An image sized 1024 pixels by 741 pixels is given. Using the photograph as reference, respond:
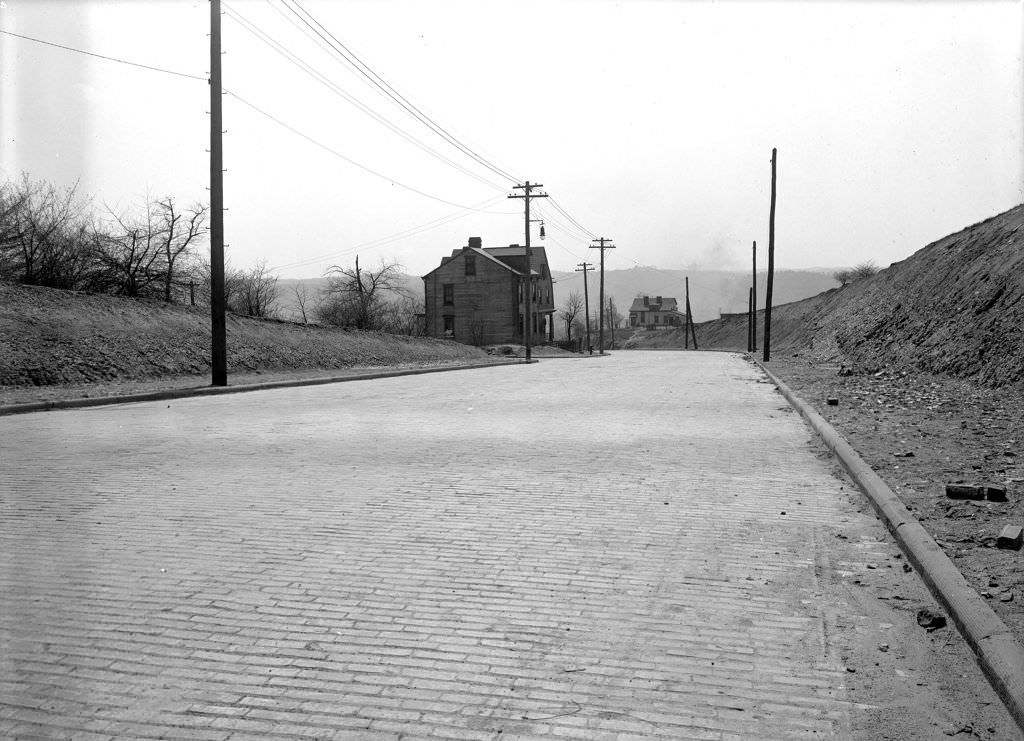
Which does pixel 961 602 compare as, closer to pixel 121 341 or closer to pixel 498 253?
pixel 121 341

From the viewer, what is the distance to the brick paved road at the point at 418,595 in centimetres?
317

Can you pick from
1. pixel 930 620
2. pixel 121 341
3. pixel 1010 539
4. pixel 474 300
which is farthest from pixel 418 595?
pixel 474 300

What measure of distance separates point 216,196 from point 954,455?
18039 mm

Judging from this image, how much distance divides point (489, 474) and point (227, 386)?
14142mm

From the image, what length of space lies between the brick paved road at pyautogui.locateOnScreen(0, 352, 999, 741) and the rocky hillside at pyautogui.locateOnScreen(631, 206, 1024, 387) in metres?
9.52

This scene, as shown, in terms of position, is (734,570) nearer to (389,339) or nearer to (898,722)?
(898,722)

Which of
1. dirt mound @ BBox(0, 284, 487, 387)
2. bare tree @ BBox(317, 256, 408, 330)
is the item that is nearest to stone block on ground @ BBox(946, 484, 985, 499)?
dirt mound @ BBox(0, 284, 487, 387)

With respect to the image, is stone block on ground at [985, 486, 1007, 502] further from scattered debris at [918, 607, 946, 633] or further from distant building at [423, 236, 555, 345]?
distant building at [423, 236, 555, 345]

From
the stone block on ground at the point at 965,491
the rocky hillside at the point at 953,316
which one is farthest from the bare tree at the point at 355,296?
the stone block on ground at the point at 965,491

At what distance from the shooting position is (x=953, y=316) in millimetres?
22281

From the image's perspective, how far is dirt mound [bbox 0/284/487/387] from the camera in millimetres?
20109

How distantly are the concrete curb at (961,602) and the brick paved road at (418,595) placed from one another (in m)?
0.47

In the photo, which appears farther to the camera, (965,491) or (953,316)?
(953,316)

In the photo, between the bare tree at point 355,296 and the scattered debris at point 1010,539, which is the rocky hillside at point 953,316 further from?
the bare tree at point 355,296
